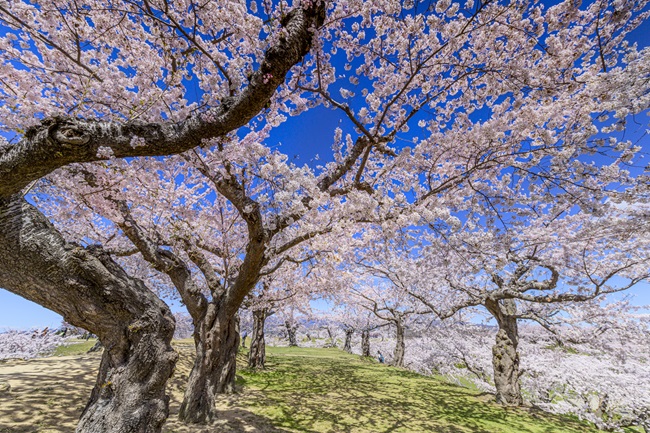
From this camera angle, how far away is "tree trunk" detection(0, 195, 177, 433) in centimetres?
291

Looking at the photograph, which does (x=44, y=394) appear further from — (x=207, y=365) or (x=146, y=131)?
(x=146, y=131)

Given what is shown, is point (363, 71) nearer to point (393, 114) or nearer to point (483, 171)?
point (393, 114)

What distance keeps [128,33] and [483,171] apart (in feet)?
26.5

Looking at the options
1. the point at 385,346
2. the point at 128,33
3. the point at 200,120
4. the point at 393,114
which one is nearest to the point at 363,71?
the point at 393,114

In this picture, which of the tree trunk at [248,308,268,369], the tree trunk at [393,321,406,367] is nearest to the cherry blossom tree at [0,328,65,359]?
the tree trunk at [248,308,268,369]

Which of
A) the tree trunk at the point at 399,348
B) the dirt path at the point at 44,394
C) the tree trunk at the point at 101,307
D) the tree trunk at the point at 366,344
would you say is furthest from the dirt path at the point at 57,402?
the tree trunk at the point at 366,344

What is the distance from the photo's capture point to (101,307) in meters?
3.22

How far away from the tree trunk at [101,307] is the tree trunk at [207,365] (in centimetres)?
291

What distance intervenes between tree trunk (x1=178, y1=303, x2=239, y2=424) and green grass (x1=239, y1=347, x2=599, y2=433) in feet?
5.03

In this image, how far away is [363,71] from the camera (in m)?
5.82

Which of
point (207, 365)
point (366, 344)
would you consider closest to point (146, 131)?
point (207, 365)

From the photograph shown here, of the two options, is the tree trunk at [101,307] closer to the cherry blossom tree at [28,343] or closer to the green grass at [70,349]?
the cherry blossom tree at [28,343]

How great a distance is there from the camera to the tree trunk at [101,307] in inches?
114

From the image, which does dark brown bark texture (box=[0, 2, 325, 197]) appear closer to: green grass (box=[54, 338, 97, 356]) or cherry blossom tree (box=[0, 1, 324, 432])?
cherry blossom tree (box=[0, 1, 324, 432])
